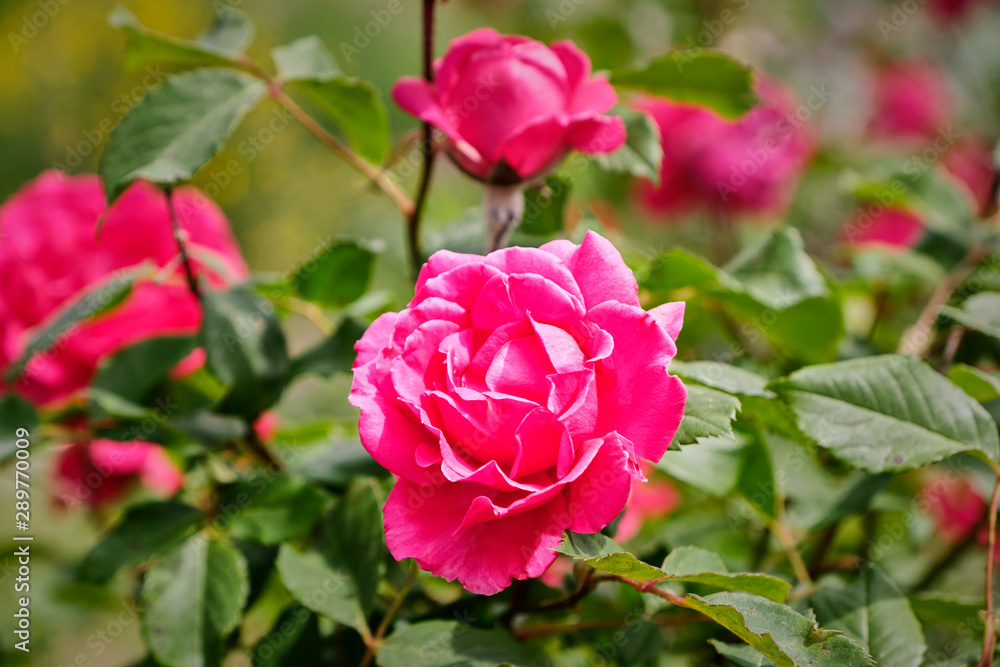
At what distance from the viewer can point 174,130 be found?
18.8 inches

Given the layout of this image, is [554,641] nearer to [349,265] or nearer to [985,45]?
[349,265]

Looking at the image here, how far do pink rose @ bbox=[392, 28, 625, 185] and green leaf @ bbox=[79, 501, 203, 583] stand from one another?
12.2 inches

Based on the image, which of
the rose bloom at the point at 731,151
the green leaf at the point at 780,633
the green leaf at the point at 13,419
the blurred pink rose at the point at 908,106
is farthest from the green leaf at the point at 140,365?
the blurred pink rose at the point at 908,106

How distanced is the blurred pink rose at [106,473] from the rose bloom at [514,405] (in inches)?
19.1

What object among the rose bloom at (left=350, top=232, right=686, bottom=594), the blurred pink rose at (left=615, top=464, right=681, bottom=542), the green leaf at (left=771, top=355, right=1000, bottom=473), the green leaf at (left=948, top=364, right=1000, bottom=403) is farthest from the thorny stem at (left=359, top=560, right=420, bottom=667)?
the blurred pink rose at (left=615, top=464, right=681, bottom=542)

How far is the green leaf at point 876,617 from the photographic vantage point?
0.38 m

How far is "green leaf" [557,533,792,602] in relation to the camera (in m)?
0.30

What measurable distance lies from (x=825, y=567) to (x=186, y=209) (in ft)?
2.03

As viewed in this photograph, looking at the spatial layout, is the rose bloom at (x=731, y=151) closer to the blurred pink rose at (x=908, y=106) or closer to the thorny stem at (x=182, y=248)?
the blurred pink rose at (x=908, y=106)

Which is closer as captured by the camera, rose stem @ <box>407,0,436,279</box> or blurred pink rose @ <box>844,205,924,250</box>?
rose stem @ <box>407,0,436,279</box>

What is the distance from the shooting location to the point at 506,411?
1.03 feet

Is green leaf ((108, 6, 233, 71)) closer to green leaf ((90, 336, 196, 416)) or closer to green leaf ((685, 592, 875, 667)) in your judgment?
green leaf ((90, 336, 196, 416))

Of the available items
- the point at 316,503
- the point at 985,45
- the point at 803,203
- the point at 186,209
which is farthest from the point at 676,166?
the point at 985,45

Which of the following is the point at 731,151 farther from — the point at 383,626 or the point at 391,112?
the point at 391,112
